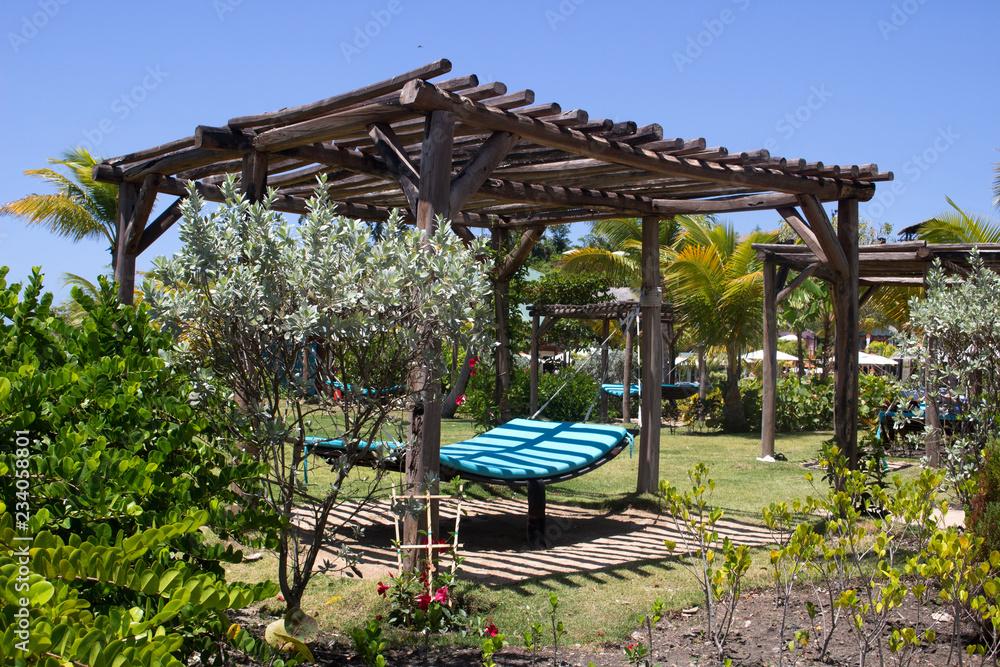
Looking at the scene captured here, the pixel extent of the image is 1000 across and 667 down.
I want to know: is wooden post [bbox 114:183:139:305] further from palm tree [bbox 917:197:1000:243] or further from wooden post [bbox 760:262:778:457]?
palm tree [bbox 917:197:1000:243]

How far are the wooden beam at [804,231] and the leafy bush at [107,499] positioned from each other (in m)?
5.75

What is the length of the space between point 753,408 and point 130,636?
15545mm

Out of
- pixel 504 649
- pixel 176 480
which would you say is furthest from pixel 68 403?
pixel 504 649

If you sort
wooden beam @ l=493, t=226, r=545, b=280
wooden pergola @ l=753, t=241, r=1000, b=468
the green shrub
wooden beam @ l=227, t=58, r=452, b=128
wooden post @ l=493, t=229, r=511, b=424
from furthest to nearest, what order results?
wooden post @ l=493, t=229, r=511, b=424 < wooden beam @ l=493, t=226, r=545, b=280 < wooden pergola @ l=753, t=241, r=1000, b=468 < wooden beam @ l=227, t=58, r=452, b=128 < the green shrub

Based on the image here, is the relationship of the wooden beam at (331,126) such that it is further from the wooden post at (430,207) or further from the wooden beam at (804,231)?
the wooden beam at (804,231)

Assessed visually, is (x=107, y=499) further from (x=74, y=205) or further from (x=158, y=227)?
(x=74, y=205)

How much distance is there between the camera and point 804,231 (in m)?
7.28

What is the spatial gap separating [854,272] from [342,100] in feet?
16.4

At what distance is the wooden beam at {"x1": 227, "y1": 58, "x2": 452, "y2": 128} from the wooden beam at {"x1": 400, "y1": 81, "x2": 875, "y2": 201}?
0.09 m

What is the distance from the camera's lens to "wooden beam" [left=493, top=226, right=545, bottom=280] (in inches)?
368

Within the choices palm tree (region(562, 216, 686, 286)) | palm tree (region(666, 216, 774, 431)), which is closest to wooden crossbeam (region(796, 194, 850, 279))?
palm tree (region(666, 216, 774, 431))

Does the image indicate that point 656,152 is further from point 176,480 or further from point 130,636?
point 130,636

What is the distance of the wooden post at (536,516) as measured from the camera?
6320 millimetres

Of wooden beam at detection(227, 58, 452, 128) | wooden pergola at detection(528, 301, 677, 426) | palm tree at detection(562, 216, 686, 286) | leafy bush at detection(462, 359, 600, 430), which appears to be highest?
palm tree at detection(562, 216, 686, 286)
